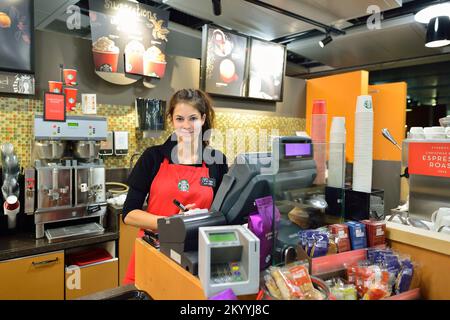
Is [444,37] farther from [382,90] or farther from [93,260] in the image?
[93,260]

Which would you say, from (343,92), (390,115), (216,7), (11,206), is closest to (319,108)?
(216,7)

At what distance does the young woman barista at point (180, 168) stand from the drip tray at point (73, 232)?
0.93 m

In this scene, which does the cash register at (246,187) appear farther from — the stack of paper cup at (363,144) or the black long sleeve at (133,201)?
the black long sleeve at (133,201)

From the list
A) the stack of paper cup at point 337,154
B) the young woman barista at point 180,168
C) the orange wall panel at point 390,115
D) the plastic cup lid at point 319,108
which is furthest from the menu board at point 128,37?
the orange wall panel at point 390,115

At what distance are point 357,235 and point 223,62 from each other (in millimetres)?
3184

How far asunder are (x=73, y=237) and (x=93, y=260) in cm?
31

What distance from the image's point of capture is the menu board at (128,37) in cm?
303

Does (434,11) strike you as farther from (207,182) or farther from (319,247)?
(319,247)

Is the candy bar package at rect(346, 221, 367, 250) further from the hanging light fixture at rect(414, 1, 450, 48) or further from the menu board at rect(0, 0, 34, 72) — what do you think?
the hanging light fixture at rect(414, 1, 450, 48)

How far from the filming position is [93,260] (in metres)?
2.67

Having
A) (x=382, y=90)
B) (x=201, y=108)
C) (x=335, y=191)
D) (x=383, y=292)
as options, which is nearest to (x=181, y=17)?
(x=382, y=90)

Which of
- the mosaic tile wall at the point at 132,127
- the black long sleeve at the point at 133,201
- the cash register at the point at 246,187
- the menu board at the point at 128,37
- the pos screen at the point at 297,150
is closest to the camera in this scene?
the cash register at the point at 246,187

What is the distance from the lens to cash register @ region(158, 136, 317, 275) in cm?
104

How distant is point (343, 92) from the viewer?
4.83m
